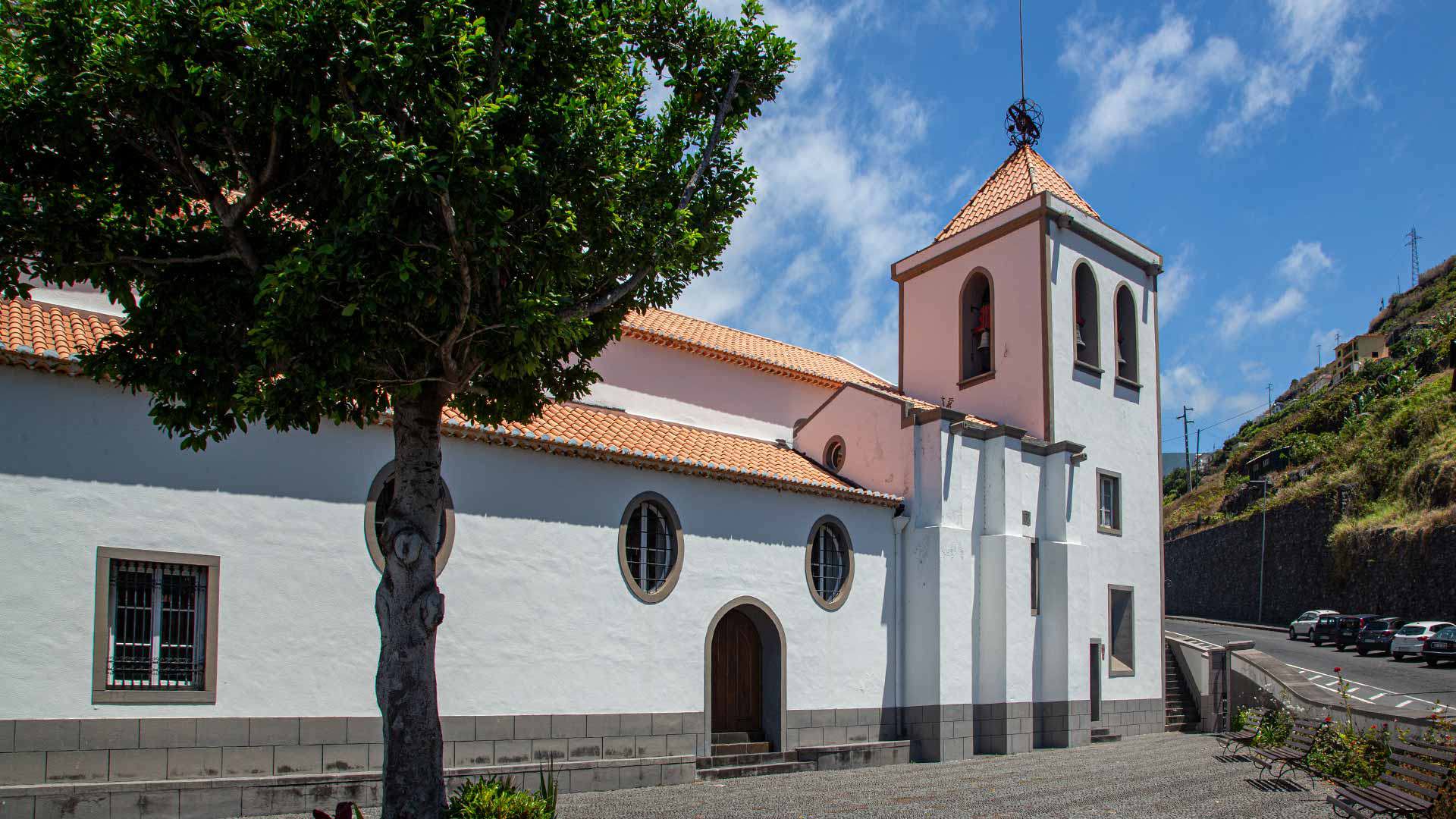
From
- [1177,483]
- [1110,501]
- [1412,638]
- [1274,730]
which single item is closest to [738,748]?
[1274,730]

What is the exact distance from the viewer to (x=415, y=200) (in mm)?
7047

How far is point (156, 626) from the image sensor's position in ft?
34.7

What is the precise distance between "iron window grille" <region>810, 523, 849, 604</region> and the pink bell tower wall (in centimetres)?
440

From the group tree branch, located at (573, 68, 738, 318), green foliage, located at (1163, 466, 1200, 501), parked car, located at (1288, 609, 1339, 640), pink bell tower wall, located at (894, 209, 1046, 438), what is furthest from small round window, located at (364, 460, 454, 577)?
green foliage, located at (1163, 466, 1200, 501)

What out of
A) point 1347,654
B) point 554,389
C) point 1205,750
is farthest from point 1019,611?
point 1347,654

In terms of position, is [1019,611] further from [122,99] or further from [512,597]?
[122,99]

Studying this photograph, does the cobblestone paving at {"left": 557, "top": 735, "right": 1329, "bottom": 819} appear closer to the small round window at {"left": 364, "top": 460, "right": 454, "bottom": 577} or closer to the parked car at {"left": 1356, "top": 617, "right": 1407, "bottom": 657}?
the small round window at {"left": 364, "top": 460, "right": 454, "bottom": 577}

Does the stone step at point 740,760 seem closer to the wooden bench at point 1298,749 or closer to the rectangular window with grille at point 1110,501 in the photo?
the wooden bench at point 1298,749

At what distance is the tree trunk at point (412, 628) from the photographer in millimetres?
7770

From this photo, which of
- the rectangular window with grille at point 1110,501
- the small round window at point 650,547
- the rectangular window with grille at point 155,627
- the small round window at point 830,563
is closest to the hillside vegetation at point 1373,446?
the rectangular window with grille at point 1110,501

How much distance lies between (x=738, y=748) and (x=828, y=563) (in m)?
3.39

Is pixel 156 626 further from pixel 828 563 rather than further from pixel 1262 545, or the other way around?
pixel 1262 545

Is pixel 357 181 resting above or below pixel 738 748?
above

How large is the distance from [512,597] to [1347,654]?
107 ft
